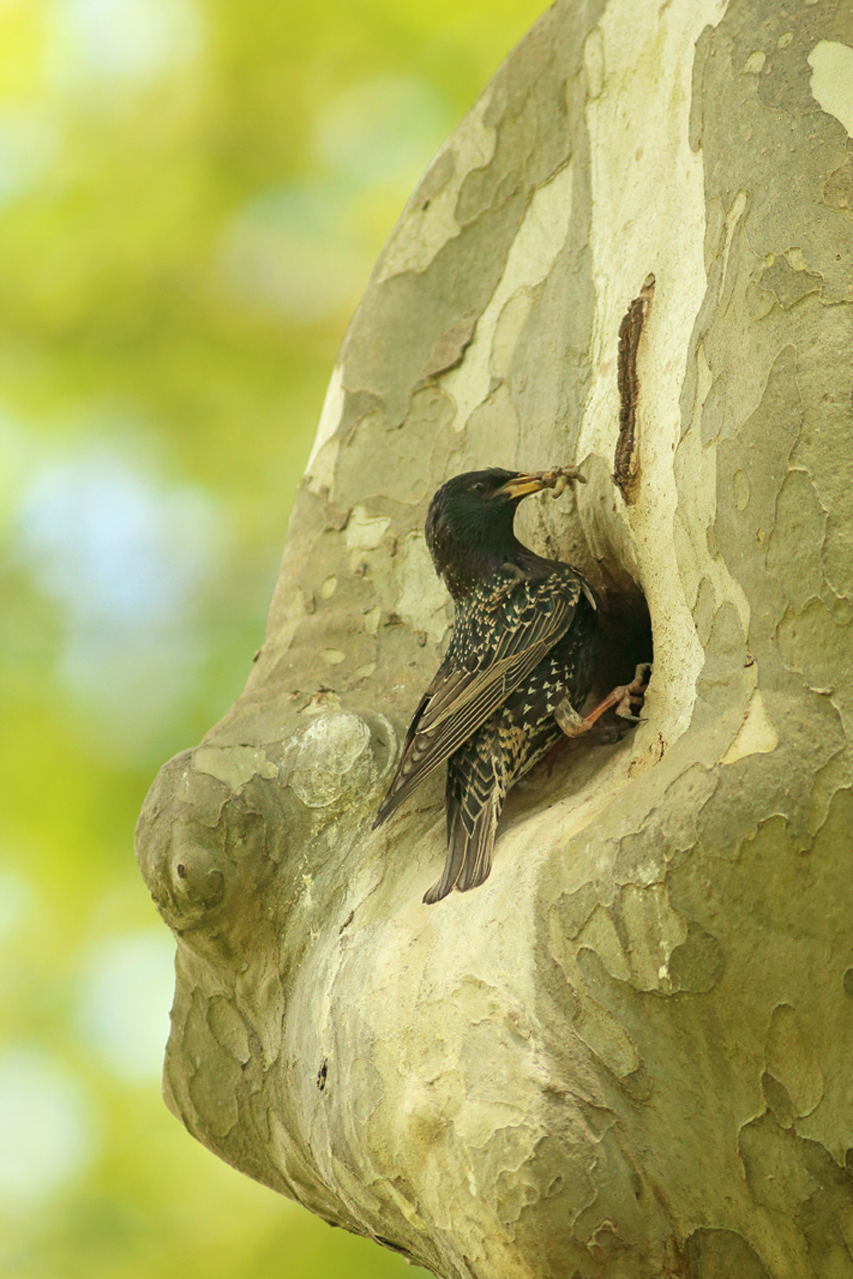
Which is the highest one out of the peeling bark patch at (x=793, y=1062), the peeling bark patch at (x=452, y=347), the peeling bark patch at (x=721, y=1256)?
the peeling bark patch at (x=452, y=347)

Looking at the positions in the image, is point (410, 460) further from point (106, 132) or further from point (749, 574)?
point (106, 132)

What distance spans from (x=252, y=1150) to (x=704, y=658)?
1.91 meters

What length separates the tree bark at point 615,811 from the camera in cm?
229

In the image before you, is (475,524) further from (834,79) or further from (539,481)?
(834,79)

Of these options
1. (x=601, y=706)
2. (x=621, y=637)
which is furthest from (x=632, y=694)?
(x=621, y=637)

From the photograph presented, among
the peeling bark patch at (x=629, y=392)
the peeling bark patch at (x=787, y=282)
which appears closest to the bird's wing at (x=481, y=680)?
the peeling bark patch at (x=629, y=392)

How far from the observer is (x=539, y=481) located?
3248 millimetres

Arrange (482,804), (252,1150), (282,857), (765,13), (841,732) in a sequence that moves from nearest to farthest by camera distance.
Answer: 1. (841,732)
2. (765,13)
3. (482,804)
4. (282,857)
5. (252,1150)

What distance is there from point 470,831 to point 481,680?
1.28 feet

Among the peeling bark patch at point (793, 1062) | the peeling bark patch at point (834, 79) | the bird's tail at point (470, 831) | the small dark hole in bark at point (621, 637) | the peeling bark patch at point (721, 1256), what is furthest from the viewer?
the small dark hole in bark at point (621, 637)

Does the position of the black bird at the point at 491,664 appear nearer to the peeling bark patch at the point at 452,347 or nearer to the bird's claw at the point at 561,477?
the bird's claw at the point at 561,477

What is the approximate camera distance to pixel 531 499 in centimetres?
354

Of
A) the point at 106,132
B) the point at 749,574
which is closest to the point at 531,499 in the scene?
the point at 749,574

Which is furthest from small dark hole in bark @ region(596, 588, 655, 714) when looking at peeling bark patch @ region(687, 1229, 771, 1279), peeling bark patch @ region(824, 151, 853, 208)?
peeling bark patch @ region(687, 1229, 771, 1279)
